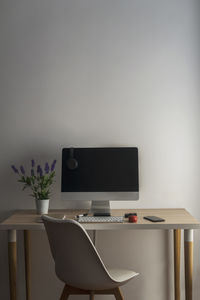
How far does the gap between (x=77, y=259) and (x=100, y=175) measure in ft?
2.82

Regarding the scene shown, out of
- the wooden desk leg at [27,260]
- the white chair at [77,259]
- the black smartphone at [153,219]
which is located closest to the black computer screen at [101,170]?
the black smartphone at [153,219]

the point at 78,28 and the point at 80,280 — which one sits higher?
the point at 78,28

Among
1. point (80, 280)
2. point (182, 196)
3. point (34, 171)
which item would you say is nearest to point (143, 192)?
point (182, 196)

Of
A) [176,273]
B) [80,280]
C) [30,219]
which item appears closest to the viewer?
[80,280]

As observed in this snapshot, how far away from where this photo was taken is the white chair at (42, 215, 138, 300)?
2.24 m

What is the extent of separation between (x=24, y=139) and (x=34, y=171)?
0.82 feet

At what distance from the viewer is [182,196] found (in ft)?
10.6

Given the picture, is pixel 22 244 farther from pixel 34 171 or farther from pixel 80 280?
pixel 80 280

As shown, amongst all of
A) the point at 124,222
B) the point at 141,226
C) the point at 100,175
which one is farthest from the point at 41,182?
the point at 141,226

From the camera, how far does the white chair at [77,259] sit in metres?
2.24

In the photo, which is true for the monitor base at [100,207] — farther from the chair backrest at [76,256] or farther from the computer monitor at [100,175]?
the chair backrest at [76,256]

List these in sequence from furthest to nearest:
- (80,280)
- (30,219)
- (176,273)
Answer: (176,273) → (30,219) → (80,280)

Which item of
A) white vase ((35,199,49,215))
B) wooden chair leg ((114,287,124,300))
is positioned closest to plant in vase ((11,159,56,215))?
white vase ((35,199,49,215))

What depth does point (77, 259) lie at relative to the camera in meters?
2.29
